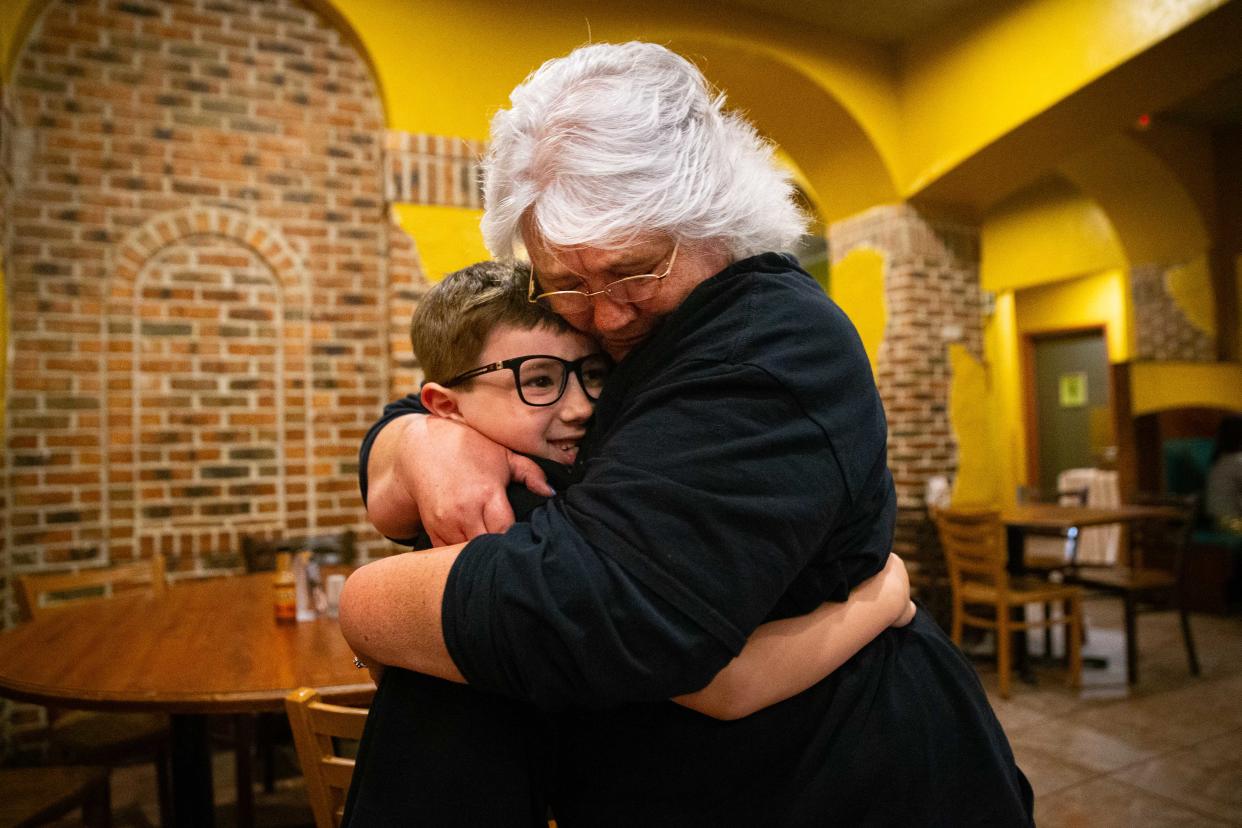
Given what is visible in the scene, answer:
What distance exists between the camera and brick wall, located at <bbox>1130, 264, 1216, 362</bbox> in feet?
22.4

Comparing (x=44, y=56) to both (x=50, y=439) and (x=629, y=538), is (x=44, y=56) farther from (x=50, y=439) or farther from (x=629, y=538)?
(x=629, y=538)

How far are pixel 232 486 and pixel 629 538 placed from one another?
11.8 feet

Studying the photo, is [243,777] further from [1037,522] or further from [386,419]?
[1037,522]

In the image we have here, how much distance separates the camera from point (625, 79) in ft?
2.78

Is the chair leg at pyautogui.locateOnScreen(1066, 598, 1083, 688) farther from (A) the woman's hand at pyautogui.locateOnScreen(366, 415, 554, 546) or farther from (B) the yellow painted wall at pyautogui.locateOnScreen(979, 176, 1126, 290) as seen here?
(B) the yellow painted wall at pyautogui.locateOnScreen(979, 176, 1126, 290)

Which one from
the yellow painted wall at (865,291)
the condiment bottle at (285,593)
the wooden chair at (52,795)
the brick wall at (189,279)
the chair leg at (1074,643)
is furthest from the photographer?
the yellow painted wall at (865,291)

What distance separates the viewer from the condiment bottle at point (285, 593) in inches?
93.7

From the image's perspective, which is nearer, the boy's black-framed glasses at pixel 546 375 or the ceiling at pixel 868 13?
the boy's black-framed glasses at pixel 546 375

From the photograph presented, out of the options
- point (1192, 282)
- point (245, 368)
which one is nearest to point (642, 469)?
point (245, 368)

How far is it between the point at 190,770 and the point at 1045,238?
926 cm

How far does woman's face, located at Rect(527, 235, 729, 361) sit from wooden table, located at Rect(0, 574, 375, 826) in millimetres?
1217

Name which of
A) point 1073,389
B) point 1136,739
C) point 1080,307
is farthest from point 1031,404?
point 1136,739

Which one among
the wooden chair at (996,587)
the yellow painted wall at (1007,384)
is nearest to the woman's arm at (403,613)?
the wooden chair at (996,587)

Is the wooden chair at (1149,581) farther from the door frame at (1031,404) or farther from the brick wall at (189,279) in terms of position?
the door frame at (1031,404)
